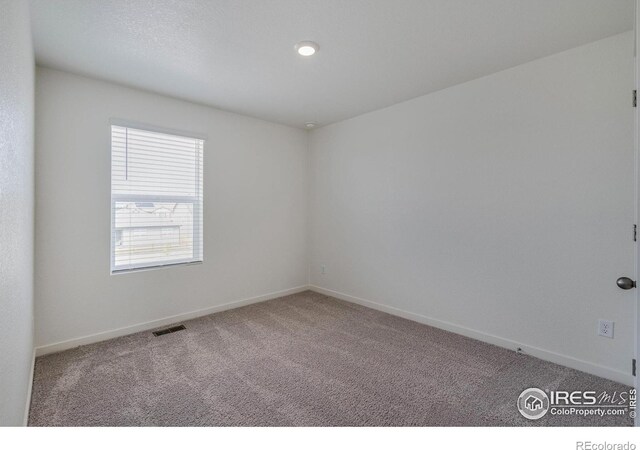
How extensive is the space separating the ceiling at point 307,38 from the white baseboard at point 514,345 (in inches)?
95.3

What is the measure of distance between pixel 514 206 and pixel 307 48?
2.20 metres

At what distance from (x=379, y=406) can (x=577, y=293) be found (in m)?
1.79

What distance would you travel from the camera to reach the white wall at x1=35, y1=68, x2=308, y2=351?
2.59 m

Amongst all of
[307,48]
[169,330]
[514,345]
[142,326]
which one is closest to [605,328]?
[514,345]

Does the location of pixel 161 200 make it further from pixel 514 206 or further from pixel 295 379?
pixel 514 206

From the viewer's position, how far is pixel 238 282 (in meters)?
3.87

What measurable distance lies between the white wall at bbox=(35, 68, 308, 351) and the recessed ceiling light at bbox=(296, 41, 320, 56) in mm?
1695

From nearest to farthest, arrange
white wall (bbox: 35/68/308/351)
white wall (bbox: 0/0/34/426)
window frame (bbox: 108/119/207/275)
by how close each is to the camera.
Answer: white wall (bbox: 0/0/34/426) → white wall (bbox: 35/68/308/351) → window frame (bbox: 108/119/207/275)

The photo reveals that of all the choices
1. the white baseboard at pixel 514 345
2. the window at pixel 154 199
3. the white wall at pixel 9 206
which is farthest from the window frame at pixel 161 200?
the white baseboard at pixel 514 345

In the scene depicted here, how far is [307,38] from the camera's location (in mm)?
2184

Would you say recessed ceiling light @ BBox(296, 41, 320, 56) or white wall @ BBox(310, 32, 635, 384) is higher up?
recessed ceiling light @ BBox(296, 41, 320, 56)

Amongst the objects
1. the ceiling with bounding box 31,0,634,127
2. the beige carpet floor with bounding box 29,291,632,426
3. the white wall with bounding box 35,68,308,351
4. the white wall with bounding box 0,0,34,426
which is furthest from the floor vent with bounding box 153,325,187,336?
the ceiling with bounding box 31,0,634,127

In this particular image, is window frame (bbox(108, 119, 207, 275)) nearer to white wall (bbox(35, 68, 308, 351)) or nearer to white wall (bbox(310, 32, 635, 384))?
white wall (bbox(35, 68, 308, 351))
